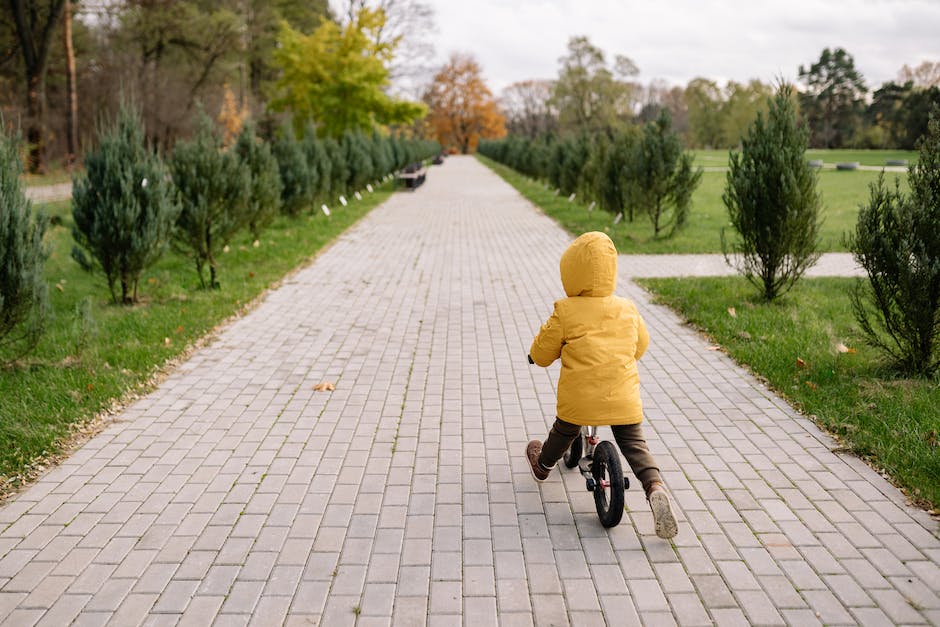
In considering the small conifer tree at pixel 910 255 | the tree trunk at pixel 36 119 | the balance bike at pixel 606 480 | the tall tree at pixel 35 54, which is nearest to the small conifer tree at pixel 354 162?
the tall tree at pixel 35 54

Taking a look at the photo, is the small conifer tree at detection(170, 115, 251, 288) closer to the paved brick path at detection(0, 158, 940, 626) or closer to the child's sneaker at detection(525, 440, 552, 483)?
the paved brick path at detection(0, 158, 940, 626)

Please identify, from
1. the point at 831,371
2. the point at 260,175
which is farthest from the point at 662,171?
the point at 831,371

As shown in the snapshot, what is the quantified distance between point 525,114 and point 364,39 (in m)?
89.0

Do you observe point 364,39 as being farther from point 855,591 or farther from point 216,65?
point 855,591

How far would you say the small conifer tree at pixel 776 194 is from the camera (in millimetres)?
7660

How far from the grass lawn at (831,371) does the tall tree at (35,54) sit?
30.0m

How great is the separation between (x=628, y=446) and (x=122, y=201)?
6412mm

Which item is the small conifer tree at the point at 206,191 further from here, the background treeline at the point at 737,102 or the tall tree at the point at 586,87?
the tall tree at the point at 586,87

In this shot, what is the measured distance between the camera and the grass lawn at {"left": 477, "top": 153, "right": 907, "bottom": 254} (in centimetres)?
1297

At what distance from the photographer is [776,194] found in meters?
7.76

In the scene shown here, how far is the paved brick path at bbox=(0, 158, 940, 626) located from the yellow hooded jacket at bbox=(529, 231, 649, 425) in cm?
Result: 63

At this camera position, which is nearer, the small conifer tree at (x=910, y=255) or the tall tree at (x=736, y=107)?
the small conifer tree at (x=910, y=255)

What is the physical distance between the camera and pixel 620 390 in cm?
351

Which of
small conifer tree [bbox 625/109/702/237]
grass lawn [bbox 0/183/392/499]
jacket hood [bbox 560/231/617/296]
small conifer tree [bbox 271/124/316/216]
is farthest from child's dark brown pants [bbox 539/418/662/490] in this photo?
small conifer tree [bbox 271/124/316/216]
